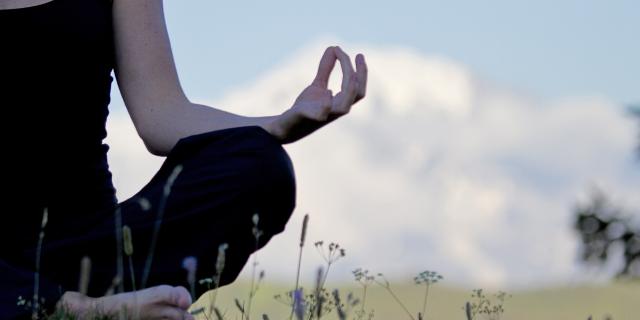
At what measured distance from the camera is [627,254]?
18531 millimetres

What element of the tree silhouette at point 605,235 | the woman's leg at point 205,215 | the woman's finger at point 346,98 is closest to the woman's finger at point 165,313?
the woman's leg at point 205,215

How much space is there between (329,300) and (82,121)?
0.99 metres

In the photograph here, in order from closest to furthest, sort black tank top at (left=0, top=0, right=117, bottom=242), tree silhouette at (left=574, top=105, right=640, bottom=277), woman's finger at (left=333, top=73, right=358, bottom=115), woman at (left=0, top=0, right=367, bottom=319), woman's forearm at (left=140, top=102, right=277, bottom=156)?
woman's finger at (left=333, top=73, right=358, bottom=115), woman at (left=0, top=0, right=367, bottom=319), black tank top at (left=0, top=0, right=117, bottom=242), woman's forearm at (left=140, top=102, right=277, bottom=156), tree silhouette at (left=574, top=105, right=640, bottom=277)

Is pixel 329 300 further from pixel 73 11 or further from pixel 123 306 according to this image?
pixel 73 11

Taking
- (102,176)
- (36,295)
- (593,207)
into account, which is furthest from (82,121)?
(593,207)

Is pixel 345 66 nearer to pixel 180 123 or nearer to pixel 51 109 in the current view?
pixel 180 123

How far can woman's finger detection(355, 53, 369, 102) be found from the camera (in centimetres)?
379

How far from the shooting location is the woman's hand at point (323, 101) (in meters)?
3.76

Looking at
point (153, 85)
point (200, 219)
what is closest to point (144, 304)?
point (200, 219)

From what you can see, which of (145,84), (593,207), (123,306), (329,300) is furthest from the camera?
(593,207)

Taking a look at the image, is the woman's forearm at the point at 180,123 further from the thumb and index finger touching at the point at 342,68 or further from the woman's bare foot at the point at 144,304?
the woman's bare foot at the point at 144,304

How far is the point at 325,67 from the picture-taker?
395cm

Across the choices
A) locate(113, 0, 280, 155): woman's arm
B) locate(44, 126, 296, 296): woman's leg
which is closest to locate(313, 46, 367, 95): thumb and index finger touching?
locate(44, 126, 296, 296): woman's leg

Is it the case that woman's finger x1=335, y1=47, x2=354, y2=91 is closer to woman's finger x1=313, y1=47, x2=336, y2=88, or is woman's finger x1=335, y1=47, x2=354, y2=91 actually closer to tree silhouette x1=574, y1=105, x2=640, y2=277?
woman's finger x1=313, y1=47, x2=336, y2=88
